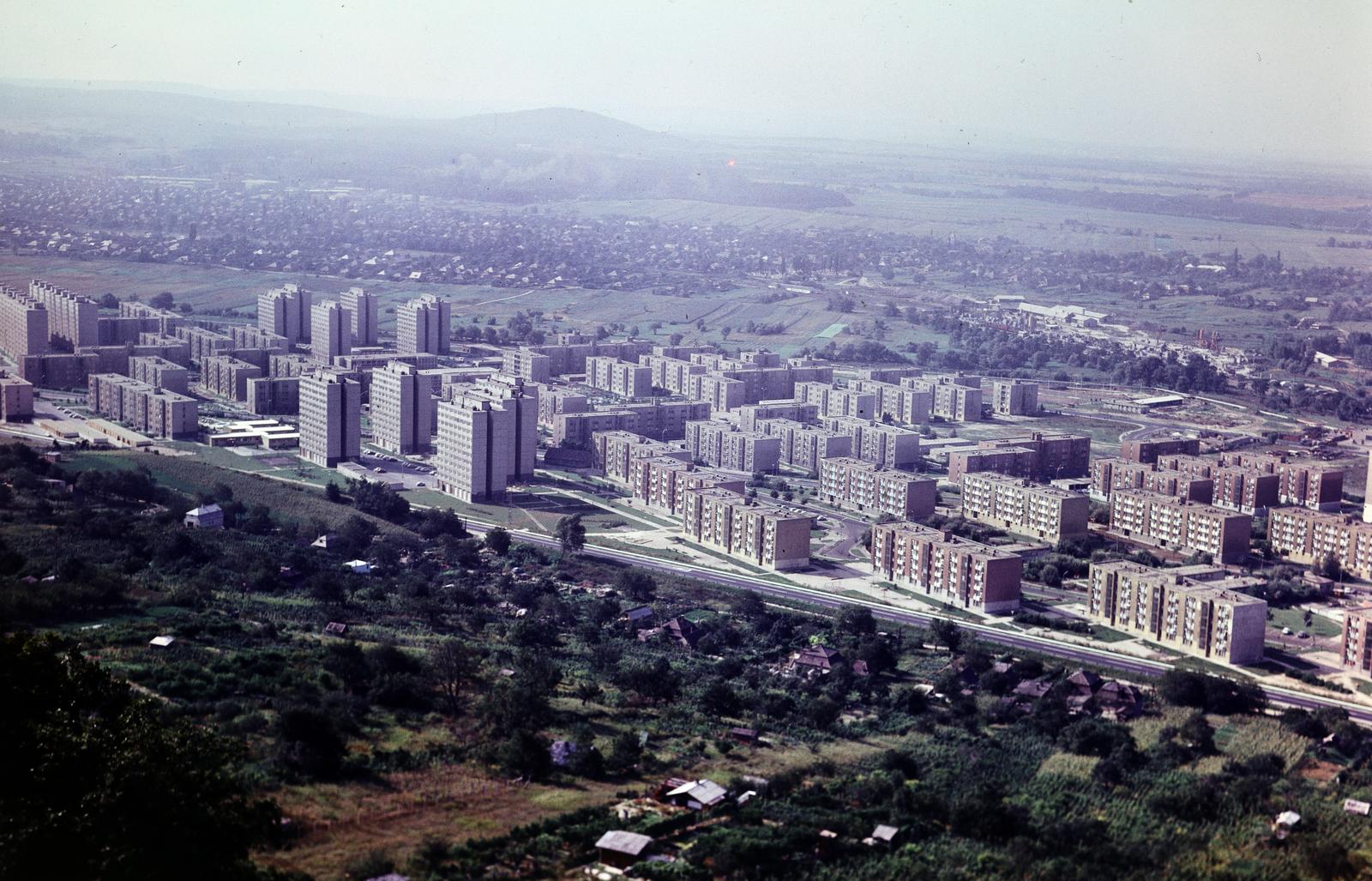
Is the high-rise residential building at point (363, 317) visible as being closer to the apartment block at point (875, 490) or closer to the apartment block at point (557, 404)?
the apartment block at point (557, 404)

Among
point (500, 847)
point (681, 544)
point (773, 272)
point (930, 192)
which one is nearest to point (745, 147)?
point (930, 192)

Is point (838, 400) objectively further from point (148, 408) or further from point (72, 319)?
point (72, 319)

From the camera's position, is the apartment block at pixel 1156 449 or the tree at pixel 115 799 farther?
the apartment block at pixel 1156 449

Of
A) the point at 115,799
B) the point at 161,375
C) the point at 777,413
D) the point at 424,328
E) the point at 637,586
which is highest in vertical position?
the point at 424,328

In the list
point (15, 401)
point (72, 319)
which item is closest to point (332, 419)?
point (15, 401)

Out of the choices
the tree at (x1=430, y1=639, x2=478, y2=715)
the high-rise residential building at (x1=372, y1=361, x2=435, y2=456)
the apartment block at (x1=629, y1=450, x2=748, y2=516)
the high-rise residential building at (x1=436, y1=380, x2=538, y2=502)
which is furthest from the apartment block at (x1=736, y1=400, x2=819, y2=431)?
the tree at (x1=430, y1=639, x2=478, y2=715)

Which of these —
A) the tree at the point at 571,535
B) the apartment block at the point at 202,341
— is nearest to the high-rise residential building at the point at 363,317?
the apartment block at the point at 202,341
